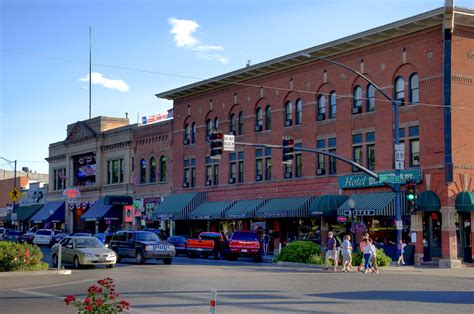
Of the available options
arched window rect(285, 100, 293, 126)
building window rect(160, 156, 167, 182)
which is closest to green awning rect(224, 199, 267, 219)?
arched window rect(285, 100, 293, 126)

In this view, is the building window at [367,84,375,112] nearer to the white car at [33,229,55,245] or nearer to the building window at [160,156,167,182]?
the building window at [160,156,167,182]

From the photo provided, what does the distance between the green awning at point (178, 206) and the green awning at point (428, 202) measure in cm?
2254

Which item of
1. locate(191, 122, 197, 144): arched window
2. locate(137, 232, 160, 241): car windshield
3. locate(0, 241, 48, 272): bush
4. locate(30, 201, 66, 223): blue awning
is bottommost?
locate(0, 241, 48, 272): bush

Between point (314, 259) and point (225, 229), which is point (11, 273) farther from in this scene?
point (225, 229)

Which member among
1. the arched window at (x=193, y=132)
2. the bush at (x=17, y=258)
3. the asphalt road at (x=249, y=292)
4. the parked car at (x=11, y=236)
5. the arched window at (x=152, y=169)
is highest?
the arched window at (x=193, y=132)

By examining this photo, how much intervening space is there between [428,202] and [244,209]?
53.7 feet

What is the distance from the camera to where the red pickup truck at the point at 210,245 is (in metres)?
43.3

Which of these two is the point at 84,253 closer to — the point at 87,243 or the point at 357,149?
the point at 87,243

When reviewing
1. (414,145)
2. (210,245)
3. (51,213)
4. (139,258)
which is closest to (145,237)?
(139,258)

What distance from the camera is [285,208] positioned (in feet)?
155

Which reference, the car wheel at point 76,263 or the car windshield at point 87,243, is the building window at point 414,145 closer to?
the car windshield at point 87,243

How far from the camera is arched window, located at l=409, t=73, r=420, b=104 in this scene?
40.0 m

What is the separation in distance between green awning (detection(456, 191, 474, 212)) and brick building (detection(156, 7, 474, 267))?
73 millimetres

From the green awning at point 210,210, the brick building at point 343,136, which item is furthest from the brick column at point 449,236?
the green awning at point 210,210
